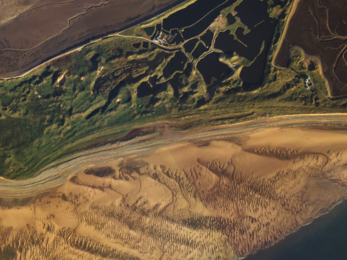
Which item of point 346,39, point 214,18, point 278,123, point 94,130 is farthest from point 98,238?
point 346,39

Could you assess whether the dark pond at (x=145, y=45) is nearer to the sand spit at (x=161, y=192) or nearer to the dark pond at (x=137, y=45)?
the dark pond at (x=137, y=45)

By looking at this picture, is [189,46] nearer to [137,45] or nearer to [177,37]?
[177,37]

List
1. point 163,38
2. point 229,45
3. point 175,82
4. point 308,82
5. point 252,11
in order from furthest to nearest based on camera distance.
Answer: point 175,82 → point 163,38 → point 229,45 → point 252,11 → point 308,82

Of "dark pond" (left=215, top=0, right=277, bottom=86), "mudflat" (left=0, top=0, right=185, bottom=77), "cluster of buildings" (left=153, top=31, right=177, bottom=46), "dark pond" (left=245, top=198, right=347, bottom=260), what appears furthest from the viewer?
"dark pond" (left=245, top=198, right=347, bottom=260)

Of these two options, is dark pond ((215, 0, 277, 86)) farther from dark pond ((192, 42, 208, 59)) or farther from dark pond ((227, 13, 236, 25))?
dark pond ((192, 42, 208, 59))

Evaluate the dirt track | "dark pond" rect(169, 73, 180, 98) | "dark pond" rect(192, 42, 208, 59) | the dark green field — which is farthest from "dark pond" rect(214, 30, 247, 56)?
the dirt track

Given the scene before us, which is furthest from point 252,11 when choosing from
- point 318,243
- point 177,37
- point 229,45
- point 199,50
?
point 318,243
